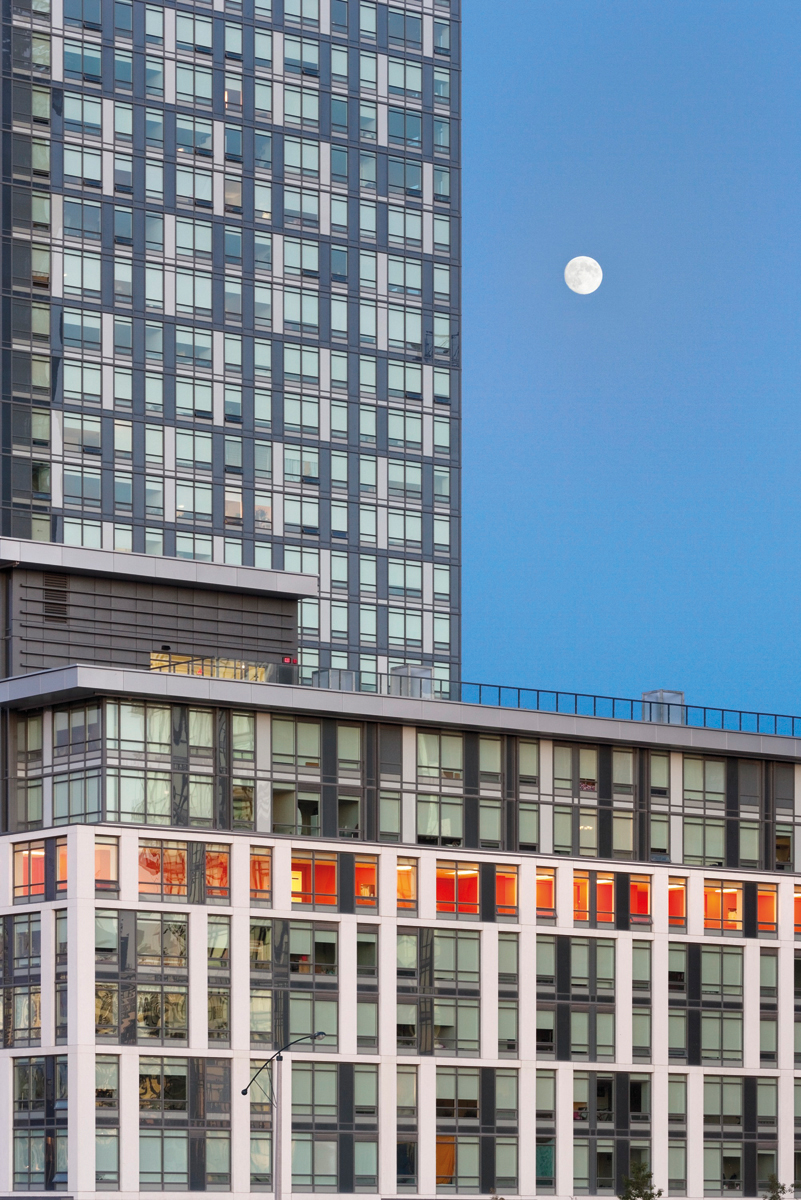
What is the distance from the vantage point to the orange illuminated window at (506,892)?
100938mm

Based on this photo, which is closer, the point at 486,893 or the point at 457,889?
the point at 457,889

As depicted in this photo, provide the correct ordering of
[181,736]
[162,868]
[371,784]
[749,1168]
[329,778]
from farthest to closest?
1. [749,1168]
2. [371,784]
3. [329,778]
4. [181,736]
5. [162,868]

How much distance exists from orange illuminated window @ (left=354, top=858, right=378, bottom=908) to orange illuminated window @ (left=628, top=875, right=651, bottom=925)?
1314 centimetres

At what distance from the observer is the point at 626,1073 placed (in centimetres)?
10231

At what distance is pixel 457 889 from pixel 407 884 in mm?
2514

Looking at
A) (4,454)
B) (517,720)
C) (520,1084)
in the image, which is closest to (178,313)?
(4,454)

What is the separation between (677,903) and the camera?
105 metres

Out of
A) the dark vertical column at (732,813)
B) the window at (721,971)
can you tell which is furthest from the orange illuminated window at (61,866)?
the dark vertical column at (732,813)

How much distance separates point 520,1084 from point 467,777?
45.7 feet

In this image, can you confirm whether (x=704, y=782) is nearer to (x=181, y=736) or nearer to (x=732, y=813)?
(x=732, y=813)

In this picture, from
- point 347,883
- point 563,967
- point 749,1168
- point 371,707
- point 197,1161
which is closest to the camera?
point 197,1161

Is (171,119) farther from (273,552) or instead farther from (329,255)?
(273,552)

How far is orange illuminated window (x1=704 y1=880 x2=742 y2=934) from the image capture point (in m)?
106

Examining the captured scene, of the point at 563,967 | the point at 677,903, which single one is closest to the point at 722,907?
the point at 677,903
